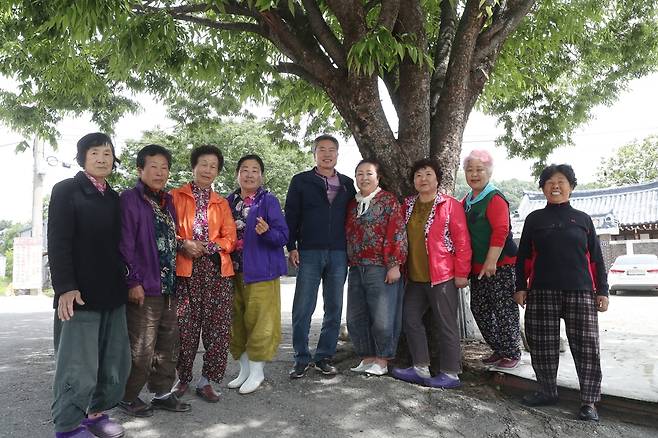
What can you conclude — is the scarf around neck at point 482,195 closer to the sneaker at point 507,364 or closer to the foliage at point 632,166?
the sneaker at point 507,364

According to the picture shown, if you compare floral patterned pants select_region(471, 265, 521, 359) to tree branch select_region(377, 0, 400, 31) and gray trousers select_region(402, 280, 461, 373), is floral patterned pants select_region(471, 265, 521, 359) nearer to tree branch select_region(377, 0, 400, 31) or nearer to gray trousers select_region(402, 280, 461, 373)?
gray trousers select_region(402, 280, 461, 373)

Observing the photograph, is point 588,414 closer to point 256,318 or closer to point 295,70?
point 256,318

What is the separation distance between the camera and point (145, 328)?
332 centimetres

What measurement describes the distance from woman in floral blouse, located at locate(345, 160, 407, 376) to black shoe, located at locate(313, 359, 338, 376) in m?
0.21

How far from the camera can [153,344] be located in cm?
336

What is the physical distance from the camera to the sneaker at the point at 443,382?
12.9ft

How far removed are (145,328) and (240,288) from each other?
89 centimetres

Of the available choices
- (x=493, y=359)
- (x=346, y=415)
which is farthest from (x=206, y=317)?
(x=493, y=359)

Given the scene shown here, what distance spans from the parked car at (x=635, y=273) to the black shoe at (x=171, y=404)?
632 inches

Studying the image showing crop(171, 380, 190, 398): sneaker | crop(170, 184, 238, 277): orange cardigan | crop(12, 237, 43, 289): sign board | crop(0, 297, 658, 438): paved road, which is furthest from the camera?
crop(12, 237, 43, 289): sign board

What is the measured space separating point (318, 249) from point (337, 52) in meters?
1.92

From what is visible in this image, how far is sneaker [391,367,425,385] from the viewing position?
158 inches

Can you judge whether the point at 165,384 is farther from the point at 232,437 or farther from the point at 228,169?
the point at 228,169

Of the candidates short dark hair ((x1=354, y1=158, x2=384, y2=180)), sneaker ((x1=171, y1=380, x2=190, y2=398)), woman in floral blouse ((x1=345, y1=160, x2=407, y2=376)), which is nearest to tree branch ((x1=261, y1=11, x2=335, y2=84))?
short dark hair ((x1=354, y1=158, x2=384, y2=180))
